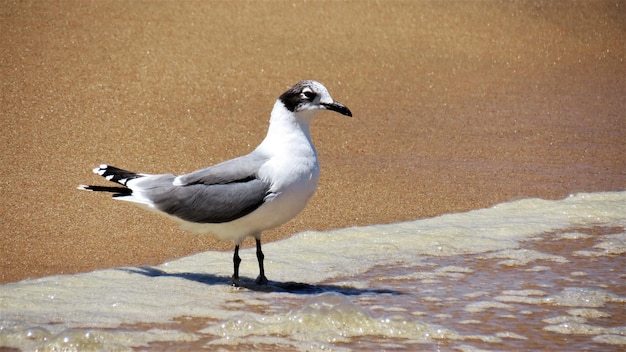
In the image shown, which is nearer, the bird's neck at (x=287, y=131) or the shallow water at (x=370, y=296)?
the shallow water at (x=370, y=296)

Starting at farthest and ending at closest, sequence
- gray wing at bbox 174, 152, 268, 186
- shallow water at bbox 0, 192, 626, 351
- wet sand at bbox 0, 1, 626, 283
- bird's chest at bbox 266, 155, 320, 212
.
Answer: wet sand at bbox 0, 1, 626, 283 < gray wing at bbox 174, 152, 268, 186 < bird's chest at bbox 266, 155, 320, 212 < shallow water at bbox 0, 192, 626, 351

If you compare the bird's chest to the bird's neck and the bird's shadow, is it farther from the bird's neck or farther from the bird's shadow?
the bird's shadow

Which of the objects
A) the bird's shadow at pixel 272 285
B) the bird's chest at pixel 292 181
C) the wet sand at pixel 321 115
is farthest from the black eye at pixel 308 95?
the wet sand at pixel 321 115

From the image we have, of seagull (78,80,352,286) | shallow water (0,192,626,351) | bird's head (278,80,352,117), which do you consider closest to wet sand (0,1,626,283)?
shallow water (0,192,626,351)

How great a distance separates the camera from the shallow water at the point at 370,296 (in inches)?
201

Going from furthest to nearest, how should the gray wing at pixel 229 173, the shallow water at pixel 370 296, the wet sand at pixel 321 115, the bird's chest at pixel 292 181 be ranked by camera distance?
the wet sand at pixel 321 115, the gray wing at pixel 229 173, the bird's chest at pixel 292 181, the shallow water at pixel 370 296

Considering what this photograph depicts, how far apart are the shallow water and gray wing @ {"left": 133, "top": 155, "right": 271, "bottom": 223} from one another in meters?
0.45

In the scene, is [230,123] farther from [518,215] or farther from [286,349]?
[286,349]

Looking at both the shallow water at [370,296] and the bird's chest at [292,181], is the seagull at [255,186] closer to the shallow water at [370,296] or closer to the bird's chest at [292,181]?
the bird's chest at [292,181]

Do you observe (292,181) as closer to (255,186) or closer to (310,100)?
(255,186)

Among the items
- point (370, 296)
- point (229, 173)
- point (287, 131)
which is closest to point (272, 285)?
point (370, 296)

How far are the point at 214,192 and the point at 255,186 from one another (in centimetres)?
28

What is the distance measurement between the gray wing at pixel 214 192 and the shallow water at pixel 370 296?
1.47 feet

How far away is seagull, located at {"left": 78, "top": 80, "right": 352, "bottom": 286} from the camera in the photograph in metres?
5.97
